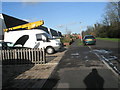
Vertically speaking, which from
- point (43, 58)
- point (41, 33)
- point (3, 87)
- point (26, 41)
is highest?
point (41, 33)

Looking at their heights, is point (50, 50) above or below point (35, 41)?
below

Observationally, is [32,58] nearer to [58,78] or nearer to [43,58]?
[43,58]

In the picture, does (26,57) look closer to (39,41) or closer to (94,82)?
(39,41)

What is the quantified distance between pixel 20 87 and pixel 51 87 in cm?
110

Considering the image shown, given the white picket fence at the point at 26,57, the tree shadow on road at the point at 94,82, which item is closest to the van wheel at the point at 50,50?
the white picket fence at the point at 26,57

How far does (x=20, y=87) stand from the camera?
451 centimetres

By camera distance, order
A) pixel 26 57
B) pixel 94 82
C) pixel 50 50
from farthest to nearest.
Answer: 1. pixel 50 50
2. pixel 26 57
3. pixel 94 82

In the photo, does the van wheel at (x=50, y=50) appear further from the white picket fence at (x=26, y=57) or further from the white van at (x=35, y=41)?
the white picket fence at (x=26, y=57)

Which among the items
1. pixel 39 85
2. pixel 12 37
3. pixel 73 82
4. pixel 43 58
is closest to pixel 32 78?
pixel 39 85

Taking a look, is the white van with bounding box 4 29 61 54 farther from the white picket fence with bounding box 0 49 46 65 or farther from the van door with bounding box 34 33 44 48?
the white picket fence with bounding box 0 49 46 65

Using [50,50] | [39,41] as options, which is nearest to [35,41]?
[39,41]

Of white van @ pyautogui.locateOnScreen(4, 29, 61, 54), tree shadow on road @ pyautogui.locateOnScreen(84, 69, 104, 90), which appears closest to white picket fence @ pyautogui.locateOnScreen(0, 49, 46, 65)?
tree shadow on road @ pyautogui.locateOnScreen(84, 69, 104, 90)

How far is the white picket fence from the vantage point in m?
8.38

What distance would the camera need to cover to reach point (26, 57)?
8.51m
